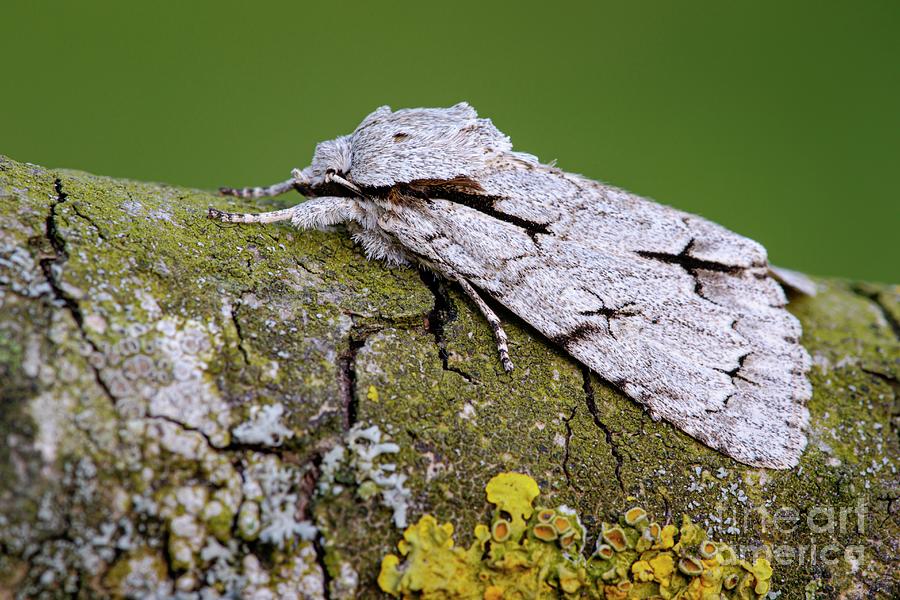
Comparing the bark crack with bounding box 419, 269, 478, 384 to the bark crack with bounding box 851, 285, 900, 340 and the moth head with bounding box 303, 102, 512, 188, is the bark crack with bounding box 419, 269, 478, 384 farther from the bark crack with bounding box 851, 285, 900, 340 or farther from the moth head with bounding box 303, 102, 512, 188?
the bark crack with bounding box 851, 285, 900, 340

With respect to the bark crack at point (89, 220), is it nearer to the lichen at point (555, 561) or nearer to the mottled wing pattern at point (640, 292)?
the mottled wing pattern at point (640, 292)

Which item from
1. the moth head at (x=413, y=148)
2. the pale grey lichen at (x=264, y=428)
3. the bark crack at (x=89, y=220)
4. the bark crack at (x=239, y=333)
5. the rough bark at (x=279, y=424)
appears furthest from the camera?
the moth head at (x=413, y=148)

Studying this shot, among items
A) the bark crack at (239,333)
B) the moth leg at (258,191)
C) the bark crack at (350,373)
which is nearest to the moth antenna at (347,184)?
the moth leg at (258,191)

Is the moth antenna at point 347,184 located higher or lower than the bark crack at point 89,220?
higher

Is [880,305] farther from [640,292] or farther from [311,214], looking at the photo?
[311,214]

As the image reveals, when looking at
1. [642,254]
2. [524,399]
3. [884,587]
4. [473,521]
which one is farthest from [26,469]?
[884,587]

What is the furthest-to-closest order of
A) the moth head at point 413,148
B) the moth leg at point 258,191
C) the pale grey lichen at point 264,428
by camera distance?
the moth leg at point 258,191 < the moth head at point 413,148 < the pale grey lichen at point 264,428
